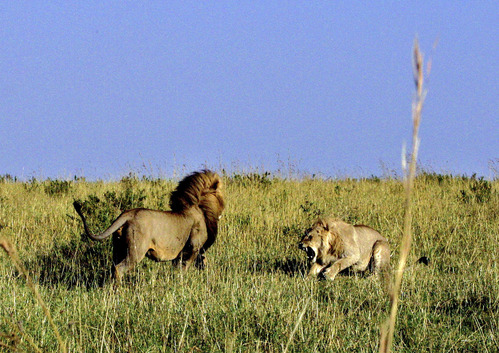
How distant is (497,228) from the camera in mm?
9812

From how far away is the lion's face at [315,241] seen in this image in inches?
252

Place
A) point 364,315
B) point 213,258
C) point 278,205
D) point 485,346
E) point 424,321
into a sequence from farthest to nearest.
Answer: point 278,205, point 213,258, point 364,315, point 424,321, point 485,346

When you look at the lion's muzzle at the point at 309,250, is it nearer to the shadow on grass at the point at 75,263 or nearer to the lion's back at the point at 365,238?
the lion's back at the point at 365,238

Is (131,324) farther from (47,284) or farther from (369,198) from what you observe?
(369,198)

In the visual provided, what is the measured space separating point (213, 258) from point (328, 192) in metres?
6.39

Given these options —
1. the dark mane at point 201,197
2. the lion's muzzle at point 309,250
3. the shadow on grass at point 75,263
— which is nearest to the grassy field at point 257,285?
the shadow on grass at point 75,263

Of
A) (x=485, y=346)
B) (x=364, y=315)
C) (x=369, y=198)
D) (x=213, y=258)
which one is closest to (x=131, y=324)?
(x=364, y=315)

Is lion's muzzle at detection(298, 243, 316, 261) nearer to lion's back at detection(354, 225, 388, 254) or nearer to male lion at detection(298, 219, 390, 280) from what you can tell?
male lion at detection(298, 219, 390, 280)

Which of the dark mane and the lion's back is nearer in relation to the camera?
the lion's back

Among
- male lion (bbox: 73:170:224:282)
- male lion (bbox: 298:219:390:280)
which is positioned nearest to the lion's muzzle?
male lion (bbox: 298:219:390:280)

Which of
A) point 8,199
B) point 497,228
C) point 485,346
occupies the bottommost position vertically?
point 485,346

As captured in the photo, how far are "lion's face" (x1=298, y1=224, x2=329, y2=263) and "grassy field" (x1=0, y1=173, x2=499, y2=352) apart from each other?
357mm

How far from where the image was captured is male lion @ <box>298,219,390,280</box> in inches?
253

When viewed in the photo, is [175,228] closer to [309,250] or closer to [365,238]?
[309,250]
